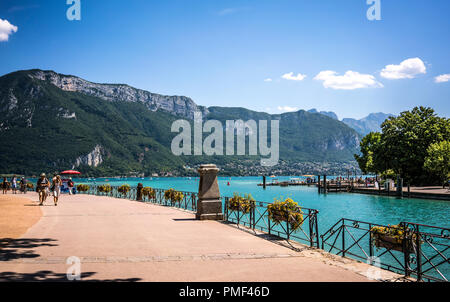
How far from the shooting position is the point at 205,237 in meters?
10.1

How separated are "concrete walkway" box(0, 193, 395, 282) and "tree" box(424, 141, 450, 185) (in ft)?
150

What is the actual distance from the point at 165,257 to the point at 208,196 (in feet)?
22.0

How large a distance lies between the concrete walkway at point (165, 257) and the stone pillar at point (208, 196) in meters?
2.63

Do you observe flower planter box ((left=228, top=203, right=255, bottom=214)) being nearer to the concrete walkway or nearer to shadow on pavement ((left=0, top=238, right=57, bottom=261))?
the concrete walkway

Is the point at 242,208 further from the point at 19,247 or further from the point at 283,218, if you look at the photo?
the point at 19,247

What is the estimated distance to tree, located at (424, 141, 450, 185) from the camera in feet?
153

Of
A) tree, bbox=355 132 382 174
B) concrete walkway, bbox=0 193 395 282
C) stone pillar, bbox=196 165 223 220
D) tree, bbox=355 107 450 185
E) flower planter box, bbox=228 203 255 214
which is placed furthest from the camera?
tree, bbox=355 132 382 174

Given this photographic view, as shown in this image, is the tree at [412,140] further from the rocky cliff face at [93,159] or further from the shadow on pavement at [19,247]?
the rocky cliff face at [93,159]

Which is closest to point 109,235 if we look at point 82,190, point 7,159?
point 82,190

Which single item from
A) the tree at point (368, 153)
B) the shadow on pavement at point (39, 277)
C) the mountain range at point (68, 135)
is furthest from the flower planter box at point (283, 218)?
the mountain range at point (68, 135)

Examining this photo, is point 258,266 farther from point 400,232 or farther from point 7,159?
point 7,159

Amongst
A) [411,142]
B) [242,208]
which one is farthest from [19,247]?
[411,142]

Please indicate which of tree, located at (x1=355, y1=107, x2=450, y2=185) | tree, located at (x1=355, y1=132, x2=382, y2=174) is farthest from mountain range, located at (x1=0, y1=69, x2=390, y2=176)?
tree, located at (x1=355, y1=107, x2=450, y2=185)

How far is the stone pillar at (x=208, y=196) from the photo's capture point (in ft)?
46.1
